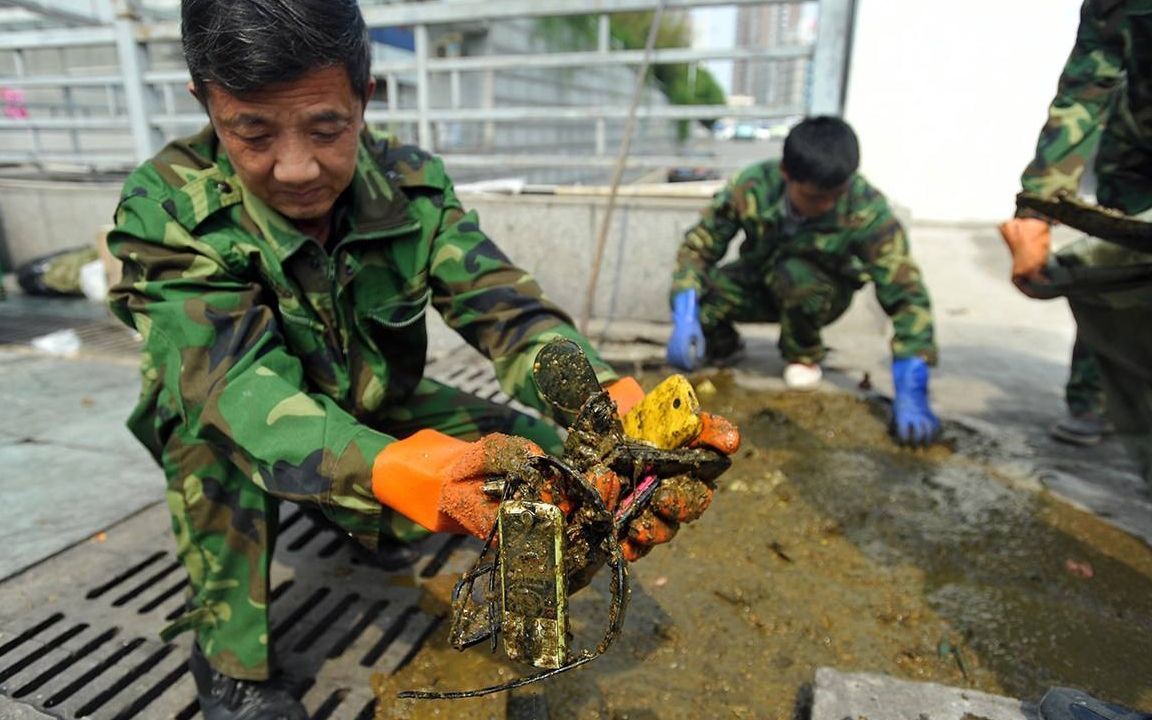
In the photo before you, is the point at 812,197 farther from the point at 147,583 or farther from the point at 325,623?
the point at 147,583

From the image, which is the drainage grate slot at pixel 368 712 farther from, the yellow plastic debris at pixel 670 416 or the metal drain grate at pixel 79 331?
the metal drain grate at pixel 79 331

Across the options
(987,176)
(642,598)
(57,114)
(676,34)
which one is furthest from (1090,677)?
(676,34)

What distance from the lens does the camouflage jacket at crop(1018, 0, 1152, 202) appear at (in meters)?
2.12

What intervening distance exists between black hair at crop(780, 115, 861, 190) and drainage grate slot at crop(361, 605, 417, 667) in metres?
2.08

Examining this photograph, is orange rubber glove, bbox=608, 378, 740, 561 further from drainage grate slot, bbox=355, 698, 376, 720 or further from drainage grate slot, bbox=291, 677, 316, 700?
drainage grate slot, bbox=291, 677, 316, 700

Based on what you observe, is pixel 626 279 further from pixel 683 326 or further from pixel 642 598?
pixel 642 598

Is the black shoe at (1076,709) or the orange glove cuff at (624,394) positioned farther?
the orange glove cuff at (624,394)

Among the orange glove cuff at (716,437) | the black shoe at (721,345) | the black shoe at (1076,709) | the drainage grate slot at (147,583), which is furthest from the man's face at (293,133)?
the black shoe at (721,345)

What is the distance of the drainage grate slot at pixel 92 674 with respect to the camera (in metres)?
1.51

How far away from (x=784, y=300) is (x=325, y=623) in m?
2.23

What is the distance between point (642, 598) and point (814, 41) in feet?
10.1

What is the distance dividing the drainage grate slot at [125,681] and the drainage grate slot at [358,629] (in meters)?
0.37

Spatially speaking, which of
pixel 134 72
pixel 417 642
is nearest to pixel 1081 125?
pixel 417 642

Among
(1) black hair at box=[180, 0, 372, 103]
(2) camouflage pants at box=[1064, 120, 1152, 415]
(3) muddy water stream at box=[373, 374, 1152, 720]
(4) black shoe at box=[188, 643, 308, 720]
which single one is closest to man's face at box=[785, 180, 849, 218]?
(2) camouflage pants at box=[1064, 120, 1152, 415]
